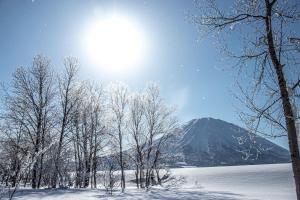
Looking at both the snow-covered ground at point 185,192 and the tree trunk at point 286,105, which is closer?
the tree trunk at point 286,105

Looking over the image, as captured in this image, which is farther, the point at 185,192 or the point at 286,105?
the point at 185,192

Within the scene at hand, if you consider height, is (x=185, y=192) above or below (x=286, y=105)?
below

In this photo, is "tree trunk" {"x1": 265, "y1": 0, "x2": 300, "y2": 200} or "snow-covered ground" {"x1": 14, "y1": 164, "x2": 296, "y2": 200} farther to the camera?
"snow-covered ground" {"x1": 14, "y1": 164, "x2": 296, "y2": 200}

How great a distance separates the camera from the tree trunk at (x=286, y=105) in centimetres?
628

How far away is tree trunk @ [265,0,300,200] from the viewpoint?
6.28 meters

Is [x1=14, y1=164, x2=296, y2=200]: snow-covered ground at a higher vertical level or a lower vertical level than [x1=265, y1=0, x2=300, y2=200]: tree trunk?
lower

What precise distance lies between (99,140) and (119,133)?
363 centimetres

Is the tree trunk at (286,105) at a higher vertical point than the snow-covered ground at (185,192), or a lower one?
higher

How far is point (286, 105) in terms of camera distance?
255 inches

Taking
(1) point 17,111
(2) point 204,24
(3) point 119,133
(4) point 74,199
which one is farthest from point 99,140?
(2) point 204,24

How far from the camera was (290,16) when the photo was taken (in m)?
7.20

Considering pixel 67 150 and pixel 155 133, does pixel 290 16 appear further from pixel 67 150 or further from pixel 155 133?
pixel 155 133

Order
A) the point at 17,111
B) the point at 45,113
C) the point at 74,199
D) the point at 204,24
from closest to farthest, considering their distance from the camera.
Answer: the point at 204,24 → the point at 74,199 → the point at 17,111 → the point at 45,113

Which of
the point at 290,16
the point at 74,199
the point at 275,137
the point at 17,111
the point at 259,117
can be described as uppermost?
the point at 17,111
